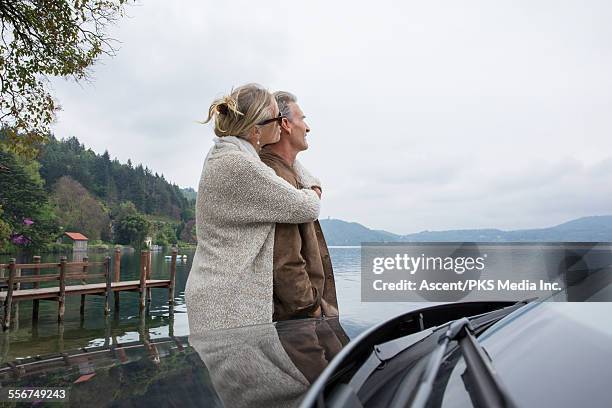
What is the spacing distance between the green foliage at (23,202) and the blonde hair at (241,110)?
35268 mm

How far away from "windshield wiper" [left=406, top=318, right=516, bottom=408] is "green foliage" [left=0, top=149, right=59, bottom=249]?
36.3 m

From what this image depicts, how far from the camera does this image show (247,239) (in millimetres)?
1359

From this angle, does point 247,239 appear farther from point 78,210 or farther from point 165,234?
point 165,234

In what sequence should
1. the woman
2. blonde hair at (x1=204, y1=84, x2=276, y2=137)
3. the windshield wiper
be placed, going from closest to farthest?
the windshield wiper, the woman, blonde hair at (x1=204, y1=84, x2=276, y2=137)

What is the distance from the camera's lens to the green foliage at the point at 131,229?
56906 mm

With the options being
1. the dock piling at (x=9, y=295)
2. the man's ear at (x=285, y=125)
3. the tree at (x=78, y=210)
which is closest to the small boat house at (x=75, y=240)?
the tree at (x=78, y=210)

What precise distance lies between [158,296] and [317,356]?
21069 mm

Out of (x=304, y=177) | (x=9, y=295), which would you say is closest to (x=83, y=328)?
(x=9, y=295)

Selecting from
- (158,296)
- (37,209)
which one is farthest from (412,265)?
(37,209)

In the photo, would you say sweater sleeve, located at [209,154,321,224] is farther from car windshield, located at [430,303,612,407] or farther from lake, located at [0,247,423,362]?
lake, located at [0,247,423,362]

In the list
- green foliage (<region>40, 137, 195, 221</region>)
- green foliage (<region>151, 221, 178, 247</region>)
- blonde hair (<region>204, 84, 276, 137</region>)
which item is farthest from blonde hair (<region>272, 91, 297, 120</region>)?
green foliage (<region>151, 221, 178, 247</region>)

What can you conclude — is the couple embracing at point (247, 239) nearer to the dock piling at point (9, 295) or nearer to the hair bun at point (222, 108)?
the hair bun at point (222, 108)

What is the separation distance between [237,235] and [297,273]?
18cm

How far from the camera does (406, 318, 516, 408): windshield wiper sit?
16.9 inches
